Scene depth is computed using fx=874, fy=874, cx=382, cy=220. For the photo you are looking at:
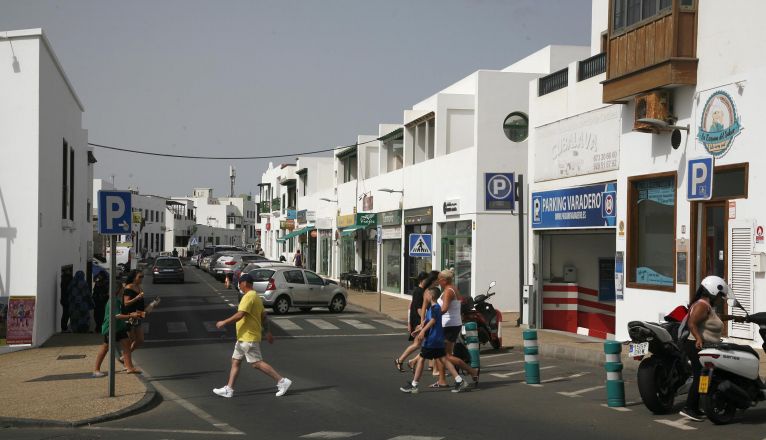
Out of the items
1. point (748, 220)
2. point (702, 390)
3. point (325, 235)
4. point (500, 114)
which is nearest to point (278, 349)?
point (748, 220)

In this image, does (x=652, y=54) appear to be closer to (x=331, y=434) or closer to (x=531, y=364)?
(x=531, y=364)

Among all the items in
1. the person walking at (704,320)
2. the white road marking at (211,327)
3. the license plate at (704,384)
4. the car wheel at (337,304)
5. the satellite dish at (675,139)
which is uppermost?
the satellite dish at (675,139)

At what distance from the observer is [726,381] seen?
32.2 feet

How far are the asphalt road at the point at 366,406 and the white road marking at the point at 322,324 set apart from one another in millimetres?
5116

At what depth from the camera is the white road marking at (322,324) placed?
80.9 ft

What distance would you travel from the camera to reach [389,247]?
4119 cm

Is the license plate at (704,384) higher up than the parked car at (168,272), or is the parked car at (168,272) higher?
the license plate at (704,384)

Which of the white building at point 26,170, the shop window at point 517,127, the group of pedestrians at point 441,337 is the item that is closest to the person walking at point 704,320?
the group of pedestrians at point 441,337

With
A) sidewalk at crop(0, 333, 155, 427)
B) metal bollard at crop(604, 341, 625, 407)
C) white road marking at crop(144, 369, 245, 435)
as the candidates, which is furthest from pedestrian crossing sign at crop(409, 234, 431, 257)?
metal bollard at crop(604, 341, 625, 407)

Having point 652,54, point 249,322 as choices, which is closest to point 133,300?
point 249,322

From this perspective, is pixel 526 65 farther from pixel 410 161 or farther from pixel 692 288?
pixel 692 288

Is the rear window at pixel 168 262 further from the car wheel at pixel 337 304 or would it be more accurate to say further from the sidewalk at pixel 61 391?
the sidewalk at pixel 61 391

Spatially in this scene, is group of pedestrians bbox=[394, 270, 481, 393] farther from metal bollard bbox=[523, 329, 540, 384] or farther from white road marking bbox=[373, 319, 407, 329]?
white road marking bbox=[373, 319, 407, 329]

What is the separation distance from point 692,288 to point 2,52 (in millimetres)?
15176
